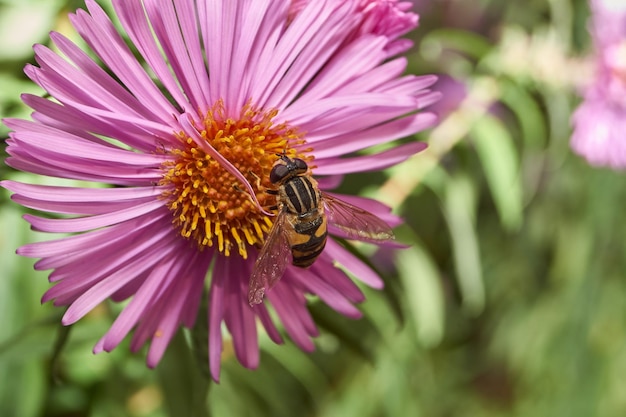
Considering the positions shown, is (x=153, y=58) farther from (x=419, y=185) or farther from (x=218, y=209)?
(x=419, y=185)

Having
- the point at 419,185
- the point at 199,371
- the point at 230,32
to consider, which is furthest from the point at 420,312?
the point at 230,32

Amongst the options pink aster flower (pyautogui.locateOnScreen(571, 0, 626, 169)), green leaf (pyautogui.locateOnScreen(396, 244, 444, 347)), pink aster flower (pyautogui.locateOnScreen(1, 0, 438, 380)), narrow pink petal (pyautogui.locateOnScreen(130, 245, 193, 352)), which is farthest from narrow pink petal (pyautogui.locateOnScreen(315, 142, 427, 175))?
pink aster flower (pyautogui.locateOnScreen(571, 0, 626, 169))

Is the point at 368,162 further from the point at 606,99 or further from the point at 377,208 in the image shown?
the point at 606,99

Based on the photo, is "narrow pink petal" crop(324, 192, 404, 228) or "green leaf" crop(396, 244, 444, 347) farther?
"green leaf" crop(396, 244, 444, 347)

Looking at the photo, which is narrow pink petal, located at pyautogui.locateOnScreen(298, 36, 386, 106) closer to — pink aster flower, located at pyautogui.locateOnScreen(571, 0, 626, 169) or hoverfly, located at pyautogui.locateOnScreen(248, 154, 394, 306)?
hoverfly, located at pyautogui.locateOnScreen(248, 154, 394, 306)

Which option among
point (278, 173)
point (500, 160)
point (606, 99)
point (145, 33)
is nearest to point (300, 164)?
point (278, 173)

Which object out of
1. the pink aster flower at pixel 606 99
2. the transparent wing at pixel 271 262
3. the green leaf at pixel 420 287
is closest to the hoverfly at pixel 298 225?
the transparent wing at pixel 271 262

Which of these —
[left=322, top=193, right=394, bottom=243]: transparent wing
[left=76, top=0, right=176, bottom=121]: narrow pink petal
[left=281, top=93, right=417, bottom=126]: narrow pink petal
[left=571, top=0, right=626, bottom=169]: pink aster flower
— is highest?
[left=76, top=0, right=176, bottom=121]: narrow pink petal

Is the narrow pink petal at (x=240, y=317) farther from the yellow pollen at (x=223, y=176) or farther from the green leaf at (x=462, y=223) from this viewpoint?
the green leaf at (x=462, y=223)
